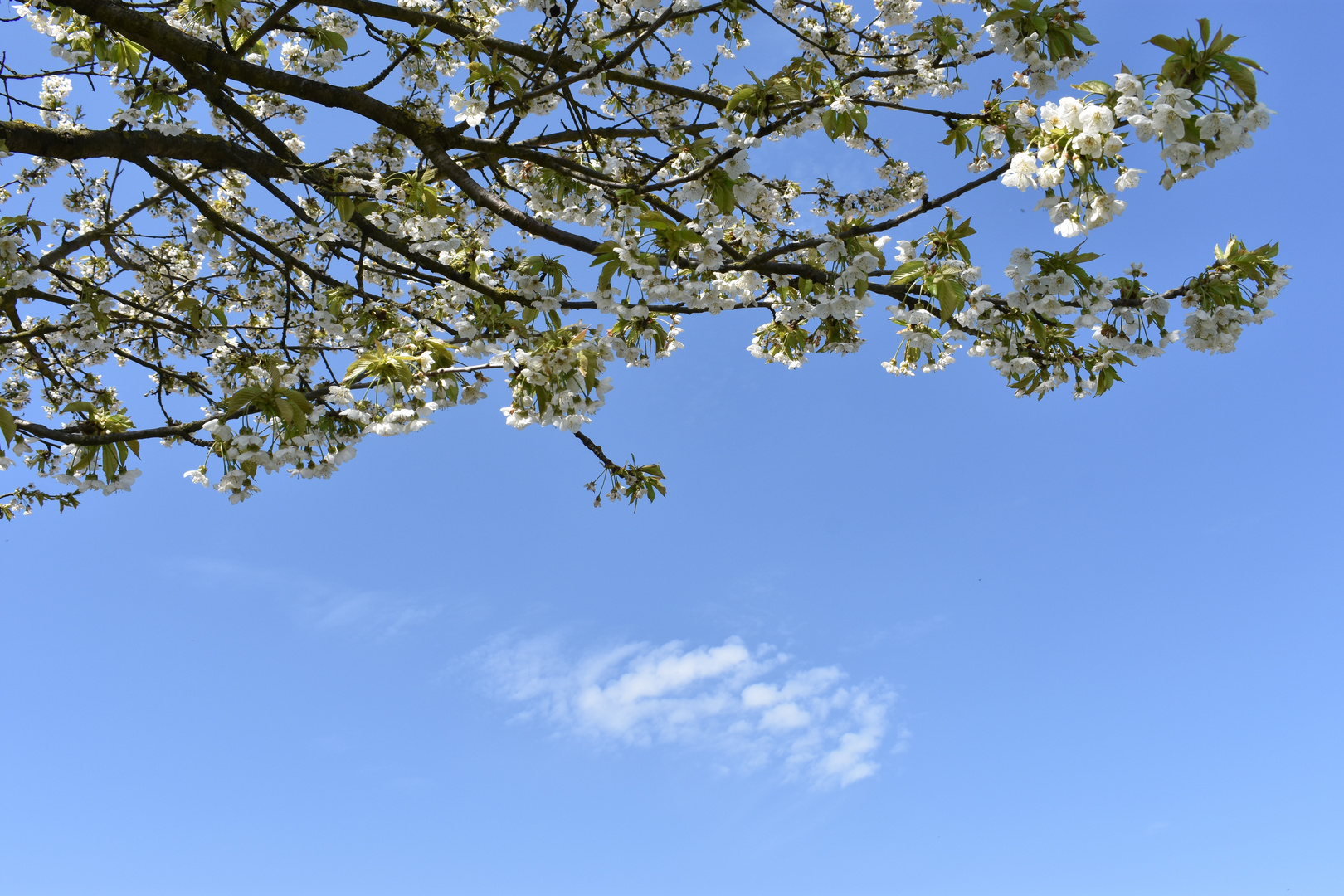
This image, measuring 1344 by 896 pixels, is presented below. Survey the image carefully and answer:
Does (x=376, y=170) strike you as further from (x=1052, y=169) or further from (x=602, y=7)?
(x=1052, y=169)

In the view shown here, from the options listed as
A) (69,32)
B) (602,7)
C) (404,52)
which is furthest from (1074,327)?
(69,32)

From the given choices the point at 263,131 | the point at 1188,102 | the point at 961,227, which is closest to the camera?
the point at 1188,102

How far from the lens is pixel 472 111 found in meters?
4.15

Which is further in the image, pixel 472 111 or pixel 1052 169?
pixel 472 111

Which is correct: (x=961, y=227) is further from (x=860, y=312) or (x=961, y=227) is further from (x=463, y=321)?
(x=463, y=321)

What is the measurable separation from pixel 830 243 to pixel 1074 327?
1.21 m

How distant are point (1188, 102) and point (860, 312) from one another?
1.42m

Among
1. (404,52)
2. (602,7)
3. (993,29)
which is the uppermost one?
(602,7)

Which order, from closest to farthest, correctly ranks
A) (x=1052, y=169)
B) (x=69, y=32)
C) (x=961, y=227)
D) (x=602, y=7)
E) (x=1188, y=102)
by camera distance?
(x=1188, y=102), (x=1052, y=169), (x=961, y=227), (x=69, y=32), (x=602, y=7)

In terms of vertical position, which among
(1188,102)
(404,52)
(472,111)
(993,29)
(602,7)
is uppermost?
(602,7)

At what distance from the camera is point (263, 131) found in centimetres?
442

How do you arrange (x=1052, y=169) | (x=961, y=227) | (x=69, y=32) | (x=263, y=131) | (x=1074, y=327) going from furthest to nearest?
(x=263, y=131) < (x=69, y=32) < (x=1074, y=327) < (x=961, y=227) < (x=1052, y=169)

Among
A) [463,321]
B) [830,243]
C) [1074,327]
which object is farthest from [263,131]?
[1074,327]

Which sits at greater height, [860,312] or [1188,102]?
[860,312]
